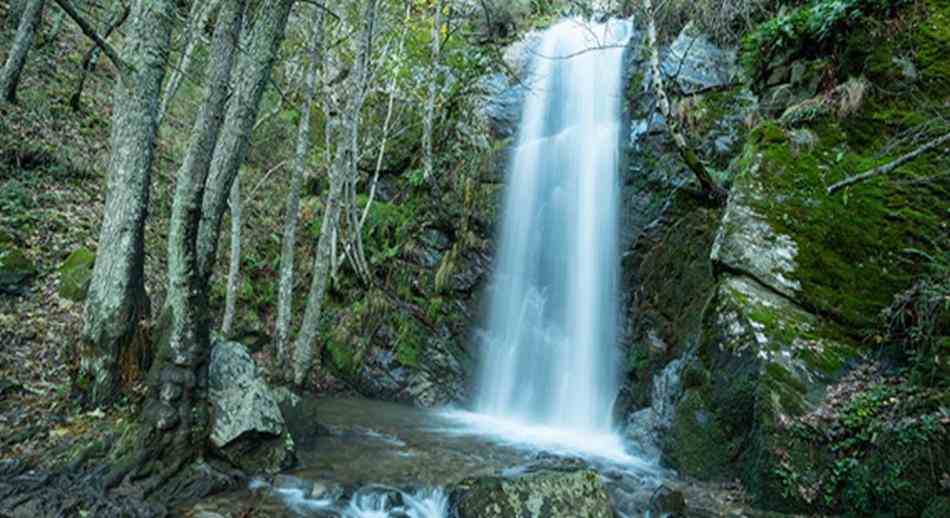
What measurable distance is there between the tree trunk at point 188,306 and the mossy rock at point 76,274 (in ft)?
9.97

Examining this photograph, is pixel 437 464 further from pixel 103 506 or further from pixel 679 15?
pixel 679 15

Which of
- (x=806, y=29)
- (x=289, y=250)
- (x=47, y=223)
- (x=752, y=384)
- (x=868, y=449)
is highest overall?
(x=806, y=29)

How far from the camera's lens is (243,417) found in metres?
4.97

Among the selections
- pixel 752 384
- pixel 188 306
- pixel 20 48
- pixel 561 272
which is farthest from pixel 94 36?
pixel 561 272

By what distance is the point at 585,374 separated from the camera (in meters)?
9.90

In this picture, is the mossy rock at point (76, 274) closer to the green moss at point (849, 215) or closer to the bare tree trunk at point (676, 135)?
the bare tree trunk at point (676, 135)

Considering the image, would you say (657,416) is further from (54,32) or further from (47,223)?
(54,32)

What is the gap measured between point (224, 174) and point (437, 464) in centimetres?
403

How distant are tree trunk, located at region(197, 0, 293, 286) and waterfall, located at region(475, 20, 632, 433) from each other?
545 cm

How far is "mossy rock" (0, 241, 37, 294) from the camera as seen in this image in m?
6.53

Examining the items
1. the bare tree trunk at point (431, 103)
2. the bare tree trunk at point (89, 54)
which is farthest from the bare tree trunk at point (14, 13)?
the bare tree trunk at point (431, 103)

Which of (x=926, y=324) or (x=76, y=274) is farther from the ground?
(x=926, y=324)

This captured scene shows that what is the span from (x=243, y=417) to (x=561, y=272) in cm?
755

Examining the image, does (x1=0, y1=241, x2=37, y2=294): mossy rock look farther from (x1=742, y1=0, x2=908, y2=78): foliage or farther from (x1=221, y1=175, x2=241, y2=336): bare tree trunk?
(x1=742, y1=0, x2=908, y2=78): foliage
